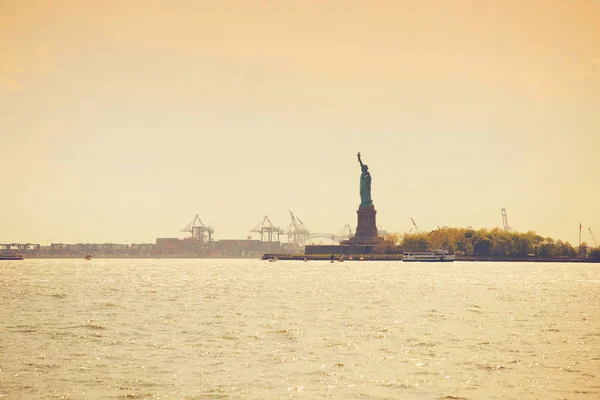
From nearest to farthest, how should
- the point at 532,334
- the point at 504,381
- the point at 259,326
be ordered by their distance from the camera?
the point at 504,381 < the point at 532,334 < the point at 259,326

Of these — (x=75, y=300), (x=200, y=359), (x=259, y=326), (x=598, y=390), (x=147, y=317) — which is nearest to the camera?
(x=598, y=390)

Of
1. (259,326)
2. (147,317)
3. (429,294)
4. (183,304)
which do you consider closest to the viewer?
(259,326)

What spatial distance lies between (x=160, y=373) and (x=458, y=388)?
11.3 meters

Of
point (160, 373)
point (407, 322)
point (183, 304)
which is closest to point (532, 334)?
point (407, 322)

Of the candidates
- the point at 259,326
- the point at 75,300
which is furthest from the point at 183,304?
the point at 259,326

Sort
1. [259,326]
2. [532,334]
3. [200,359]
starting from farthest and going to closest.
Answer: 1. [259,326]
2. [532,334]
3. [200,359]

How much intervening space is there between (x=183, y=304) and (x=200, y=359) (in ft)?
108

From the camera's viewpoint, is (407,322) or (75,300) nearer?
(407,322)

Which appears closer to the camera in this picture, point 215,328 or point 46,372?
point 46,372

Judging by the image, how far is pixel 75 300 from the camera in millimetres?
73312

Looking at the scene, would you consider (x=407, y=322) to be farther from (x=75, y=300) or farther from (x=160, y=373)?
(x=75, y=300)

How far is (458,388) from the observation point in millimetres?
29812

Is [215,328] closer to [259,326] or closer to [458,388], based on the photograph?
[259,326]

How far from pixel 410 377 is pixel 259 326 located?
19.3 meters
